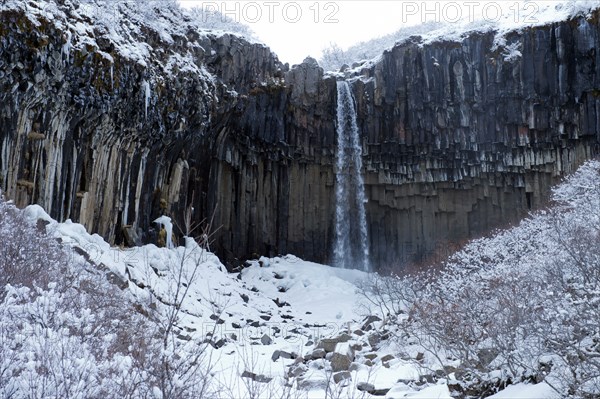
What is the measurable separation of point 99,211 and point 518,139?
66.4ft

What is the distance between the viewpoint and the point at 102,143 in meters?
19.8

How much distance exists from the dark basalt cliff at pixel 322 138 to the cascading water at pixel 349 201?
1.63 ft

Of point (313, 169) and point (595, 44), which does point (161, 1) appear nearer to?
point (313, 169)

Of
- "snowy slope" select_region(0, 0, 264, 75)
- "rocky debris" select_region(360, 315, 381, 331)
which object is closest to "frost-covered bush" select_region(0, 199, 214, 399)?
"rocky debris" select_region(360, 315, 381, 331)

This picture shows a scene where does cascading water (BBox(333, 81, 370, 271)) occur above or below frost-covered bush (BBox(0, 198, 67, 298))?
above

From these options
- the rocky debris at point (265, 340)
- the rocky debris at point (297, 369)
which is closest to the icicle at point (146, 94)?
the rocky debris at point (265, 340)

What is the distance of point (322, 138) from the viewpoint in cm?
3161

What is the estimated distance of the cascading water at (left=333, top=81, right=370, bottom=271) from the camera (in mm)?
31500

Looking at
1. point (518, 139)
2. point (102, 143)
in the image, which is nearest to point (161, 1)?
point (102, 143)

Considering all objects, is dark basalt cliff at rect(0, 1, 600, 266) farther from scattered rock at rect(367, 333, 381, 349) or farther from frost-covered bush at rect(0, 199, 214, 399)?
frost-covered bush at rect(0, 199, 214, 399)

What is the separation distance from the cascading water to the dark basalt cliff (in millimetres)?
497

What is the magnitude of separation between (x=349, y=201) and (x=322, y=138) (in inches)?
148

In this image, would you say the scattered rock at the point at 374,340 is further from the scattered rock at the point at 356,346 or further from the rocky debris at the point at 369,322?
the rocky debris at the point at 369,322

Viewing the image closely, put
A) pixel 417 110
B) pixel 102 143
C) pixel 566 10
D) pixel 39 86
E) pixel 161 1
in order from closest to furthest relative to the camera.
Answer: pixel 39 86 → pixel 102 143 → pixel 161 1 → pixel 566 10 → pixel 417 110
